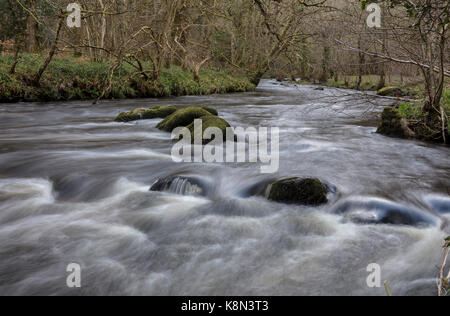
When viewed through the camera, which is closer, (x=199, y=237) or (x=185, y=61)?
(x=199, y=237)

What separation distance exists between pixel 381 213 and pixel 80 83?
12.1 meters

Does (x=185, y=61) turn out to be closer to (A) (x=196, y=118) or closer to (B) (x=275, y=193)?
(A) (x=196, y=118)

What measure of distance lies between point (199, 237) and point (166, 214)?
662mm

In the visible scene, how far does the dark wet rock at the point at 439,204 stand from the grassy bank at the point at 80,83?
11.0 m

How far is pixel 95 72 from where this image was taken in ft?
45.8

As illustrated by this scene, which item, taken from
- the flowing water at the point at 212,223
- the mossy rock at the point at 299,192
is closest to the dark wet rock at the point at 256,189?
the flowing water at the point at 212,223

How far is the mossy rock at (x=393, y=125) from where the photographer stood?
25.6 feet

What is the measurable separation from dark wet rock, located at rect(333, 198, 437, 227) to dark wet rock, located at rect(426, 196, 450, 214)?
0.25 m

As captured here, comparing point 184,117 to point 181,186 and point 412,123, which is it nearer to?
point 181,186

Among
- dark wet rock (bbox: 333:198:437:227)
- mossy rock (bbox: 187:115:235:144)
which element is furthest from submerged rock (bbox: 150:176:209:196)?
mossy rock (bbox: 187:115:235:144)

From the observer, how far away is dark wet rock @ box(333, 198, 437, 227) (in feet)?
13.4

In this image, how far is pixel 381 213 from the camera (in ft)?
13.8

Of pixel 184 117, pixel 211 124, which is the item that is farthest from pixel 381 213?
pixel 184 117
